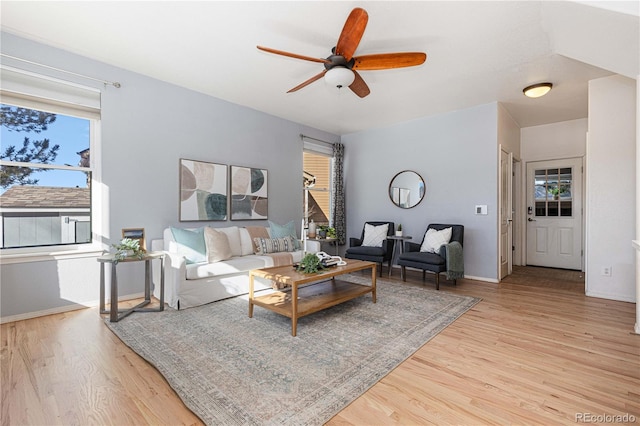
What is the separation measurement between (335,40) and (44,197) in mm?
3395

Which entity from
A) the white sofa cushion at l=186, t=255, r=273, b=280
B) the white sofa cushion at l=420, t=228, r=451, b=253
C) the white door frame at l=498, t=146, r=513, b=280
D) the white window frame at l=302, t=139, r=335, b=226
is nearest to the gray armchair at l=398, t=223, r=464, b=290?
the white sofa cushion at l=420, t=228, r=451, b=253

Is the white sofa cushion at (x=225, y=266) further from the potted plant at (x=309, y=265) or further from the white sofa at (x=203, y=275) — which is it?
the potted plant at (x=309, y=265)

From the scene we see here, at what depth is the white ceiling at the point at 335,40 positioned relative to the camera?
2.40 metres

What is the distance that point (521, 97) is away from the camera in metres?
4.31

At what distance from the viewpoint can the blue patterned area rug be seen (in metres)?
1.67

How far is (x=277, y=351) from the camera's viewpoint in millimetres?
2287

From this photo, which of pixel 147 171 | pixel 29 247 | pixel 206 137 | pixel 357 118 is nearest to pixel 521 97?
pixel 357 118

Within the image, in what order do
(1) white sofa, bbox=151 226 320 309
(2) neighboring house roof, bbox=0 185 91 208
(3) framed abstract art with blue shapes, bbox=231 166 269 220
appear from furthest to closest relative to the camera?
(3) framed abstract art with blue shapes, bbox=231 166 269 220 < (1) white sofa, bbox=151 226 320 309 < (2) neighboring house roof, bbox=0 185 91 208

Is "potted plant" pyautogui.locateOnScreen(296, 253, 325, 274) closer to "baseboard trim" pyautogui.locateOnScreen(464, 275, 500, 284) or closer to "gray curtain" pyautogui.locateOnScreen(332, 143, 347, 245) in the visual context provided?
"baseboard trim" pyautogui.locateOnScreen(464, 275, 500, 284)

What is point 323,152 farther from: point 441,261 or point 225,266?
point 225,266

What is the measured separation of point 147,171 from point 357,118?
3.45 meters

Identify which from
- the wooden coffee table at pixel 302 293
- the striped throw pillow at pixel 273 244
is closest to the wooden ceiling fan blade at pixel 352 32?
the wooden coffee table at pixel 302 293

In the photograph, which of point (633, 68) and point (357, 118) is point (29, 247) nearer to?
point (357, 118)

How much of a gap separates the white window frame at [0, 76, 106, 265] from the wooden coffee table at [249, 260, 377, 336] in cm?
194
